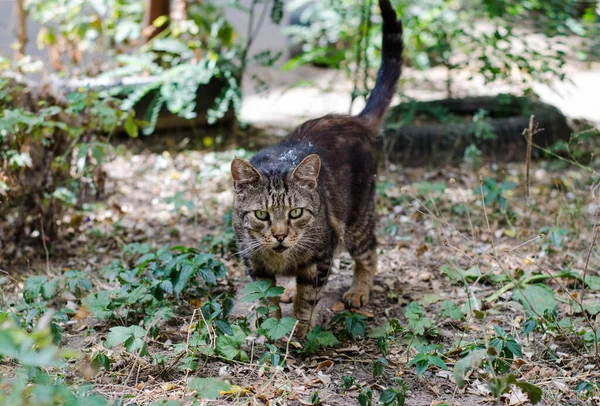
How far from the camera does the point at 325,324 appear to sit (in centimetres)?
391

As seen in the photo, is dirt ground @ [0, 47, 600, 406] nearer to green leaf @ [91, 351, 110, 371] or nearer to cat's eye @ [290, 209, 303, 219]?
green leaf @ [91, 351, 110, 371]

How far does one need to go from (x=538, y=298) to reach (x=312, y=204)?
1.39m

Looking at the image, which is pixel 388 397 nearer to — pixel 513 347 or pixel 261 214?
pixel 513 347

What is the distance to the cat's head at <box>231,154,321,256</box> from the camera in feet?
11.4

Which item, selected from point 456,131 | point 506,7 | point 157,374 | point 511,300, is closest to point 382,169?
point 456,131

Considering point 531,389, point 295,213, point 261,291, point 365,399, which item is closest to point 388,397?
point 365,399

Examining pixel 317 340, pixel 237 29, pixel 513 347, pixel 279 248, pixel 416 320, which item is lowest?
pixel 317 340

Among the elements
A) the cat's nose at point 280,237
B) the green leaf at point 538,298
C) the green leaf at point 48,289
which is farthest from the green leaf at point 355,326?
the green leaf at point 48,289

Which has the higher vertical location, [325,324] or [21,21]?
[21,21]

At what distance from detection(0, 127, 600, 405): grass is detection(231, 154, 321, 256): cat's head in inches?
10.6

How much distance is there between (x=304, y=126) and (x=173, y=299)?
1.33 meters

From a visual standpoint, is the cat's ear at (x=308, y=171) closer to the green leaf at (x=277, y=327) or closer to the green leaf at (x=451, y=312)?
the green leaf at (x=277, y=327)

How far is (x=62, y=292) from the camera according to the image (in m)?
4.03

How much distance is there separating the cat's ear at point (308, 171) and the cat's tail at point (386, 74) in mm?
1020
